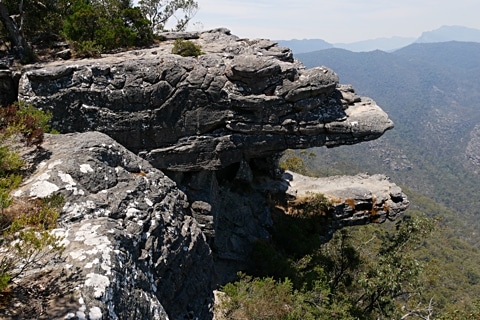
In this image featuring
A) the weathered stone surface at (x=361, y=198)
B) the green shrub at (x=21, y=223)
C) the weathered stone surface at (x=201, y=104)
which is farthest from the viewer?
the weathered stone surface at (x=361, y=198)

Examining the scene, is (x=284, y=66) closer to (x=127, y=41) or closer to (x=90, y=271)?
(x=127, y=41)

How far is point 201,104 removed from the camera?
55.9ft

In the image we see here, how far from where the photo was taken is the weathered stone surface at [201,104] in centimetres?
1594

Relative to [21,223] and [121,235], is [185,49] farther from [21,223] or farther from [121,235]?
[21,223]

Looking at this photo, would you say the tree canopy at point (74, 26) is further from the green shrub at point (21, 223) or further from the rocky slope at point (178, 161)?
the green shrub at point (21, 223)

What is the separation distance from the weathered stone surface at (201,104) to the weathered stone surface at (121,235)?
9.00m

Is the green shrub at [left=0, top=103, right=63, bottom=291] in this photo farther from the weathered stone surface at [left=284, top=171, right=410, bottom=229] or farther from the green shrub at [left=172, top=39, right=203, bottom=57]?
the weathered stone surface at [left=284, top=171, right=410, bottom=229]

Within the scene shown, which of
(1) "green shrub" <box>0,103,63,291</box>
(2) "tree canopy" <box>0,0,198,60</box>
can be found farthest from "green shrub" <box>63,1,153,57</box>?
(1) "green shrub" <box>0,103,63,291</box>

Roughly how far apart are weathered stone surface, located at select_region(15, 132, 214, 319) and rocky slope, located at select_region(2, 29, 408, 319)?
2 centimetres

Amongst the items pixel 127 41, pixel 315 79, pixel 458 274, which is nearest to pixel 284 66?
pixel 315 79

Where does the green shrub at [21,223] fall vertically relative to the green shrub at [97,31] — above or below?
below

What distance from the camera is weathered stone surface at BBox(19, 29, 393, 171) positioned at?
15938mm

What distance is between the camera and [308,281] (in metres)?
19.3

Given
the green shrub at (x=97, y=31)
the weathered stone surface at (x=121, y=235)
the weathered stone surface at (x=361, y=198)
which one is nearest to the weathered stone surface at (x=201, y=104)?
the green shrub at (x=97, y=31)
